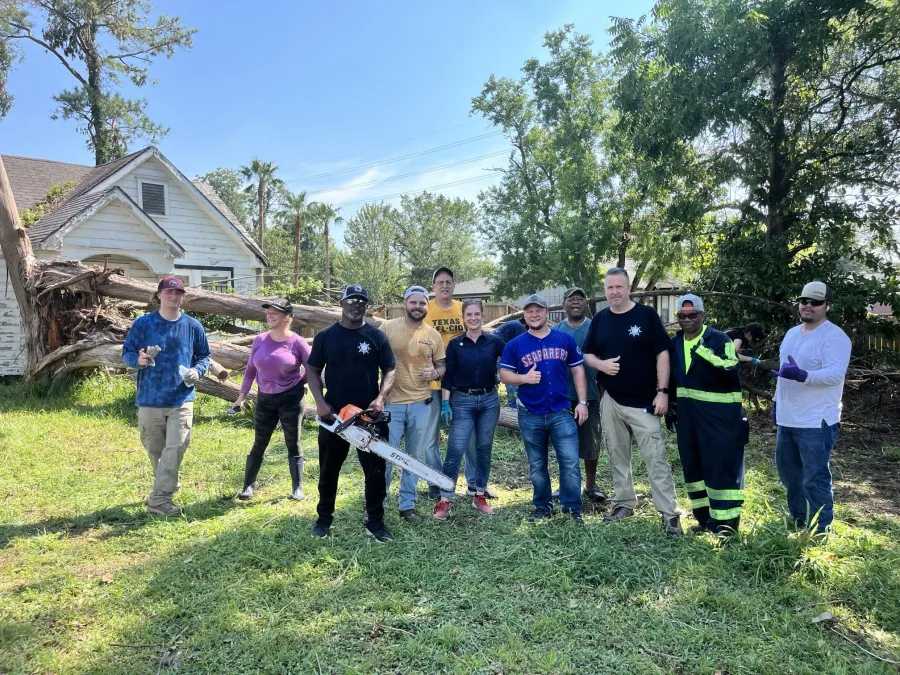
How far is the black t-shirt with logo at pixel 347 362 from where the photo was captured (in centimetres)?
431

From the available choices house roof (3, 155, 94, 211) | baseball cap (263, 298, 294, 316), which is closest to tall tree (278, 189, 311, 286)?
house roof (3, 155, 94, 211)

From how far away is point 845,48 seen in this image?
8898 mm

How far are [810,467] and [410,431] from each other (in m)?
3.12

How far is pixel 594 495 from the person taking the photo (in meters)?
5.32

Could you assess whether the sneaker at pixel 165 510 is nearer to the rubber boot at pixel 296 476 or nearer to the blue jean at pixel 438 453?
the rubber boot at pixel 296 476

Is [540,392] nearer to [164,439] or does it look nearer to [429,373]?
[429,373]

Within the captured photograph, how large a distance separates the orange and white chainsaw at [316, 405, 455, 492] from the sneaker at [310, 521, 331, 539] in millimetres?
773

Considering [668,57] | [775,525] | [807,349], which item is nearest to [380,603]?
[775,525]

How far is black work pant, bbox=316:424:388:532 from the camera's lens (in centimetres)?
431

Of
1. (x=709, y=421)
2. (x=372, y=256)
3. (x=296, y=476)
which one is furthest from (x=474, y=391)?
(x=372, y=256)

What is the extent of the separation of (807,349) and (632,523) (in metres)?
1.94

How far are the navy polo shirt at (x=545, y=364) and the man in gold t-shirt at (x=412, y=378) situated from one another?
2.16ft

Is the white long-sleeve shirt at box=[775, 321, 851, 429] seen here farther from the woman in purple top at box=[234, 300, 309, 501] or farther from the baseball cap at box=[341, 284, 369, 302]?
the woman in purple top at box=[234, 300, 309, 501]

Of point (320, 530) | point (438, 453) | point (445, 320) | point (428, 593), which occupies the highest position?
point (445, 320)
